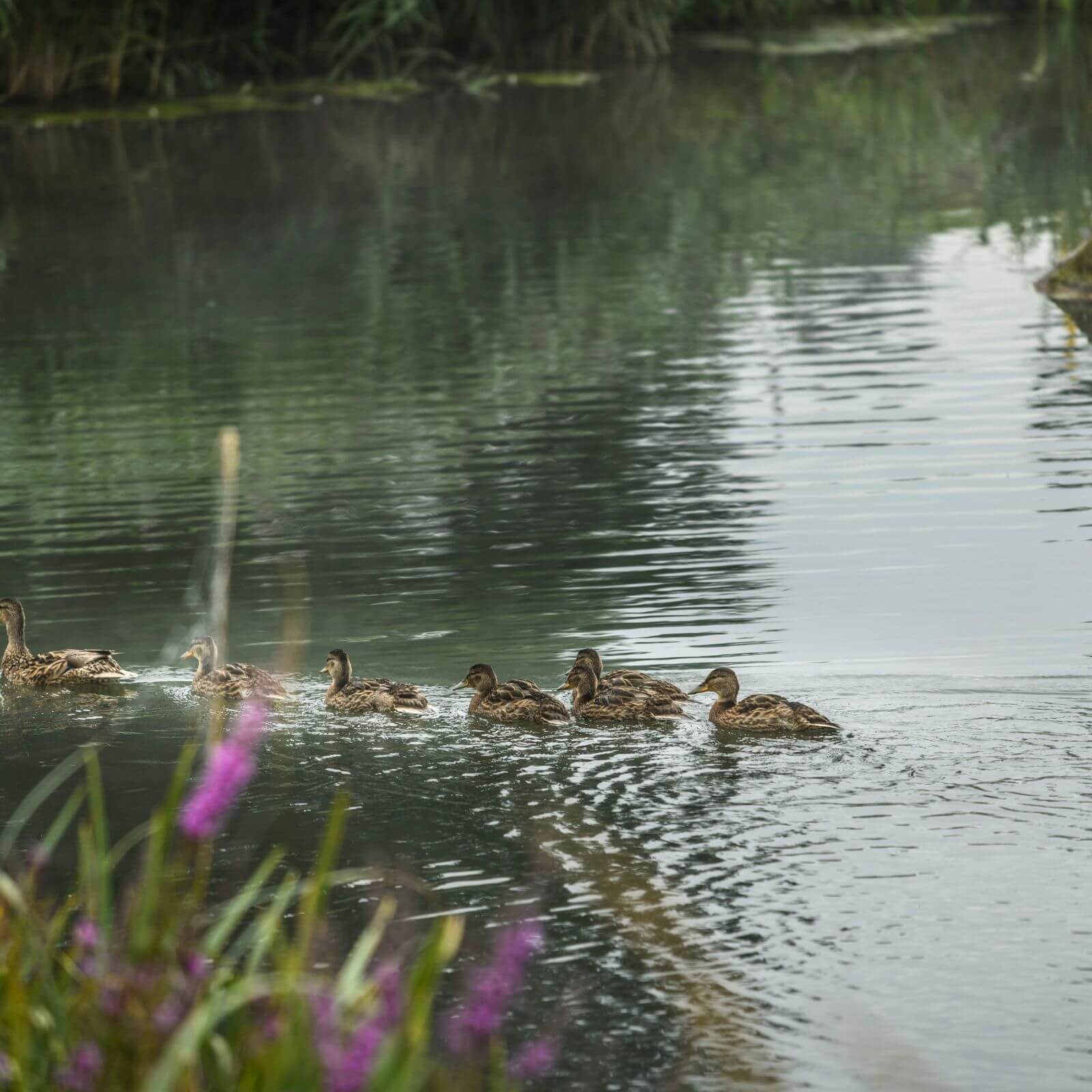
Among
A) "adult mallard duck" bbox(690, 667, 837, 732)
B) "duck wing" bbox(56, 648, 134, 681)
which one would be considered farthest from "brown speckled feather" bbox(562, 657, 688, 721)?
"duck wing" bbox(56, 648, 134, 681)

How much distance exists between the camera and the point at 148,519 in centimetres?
1347

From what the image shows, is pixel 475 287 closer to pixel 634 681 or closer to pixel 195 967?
pixel 634 681

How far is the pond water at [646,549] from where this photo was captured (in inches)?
259

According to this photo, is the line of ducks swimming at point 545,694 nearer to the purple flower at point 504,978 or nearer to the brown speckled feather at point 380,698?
the brown speckled feather at point 380,698

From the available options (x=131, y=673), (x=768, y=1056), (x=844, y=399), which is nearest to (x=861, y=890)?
(x=768, y=1056)

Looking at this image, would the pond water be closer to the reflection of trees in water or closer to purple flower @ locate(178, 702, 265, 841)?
the reflection of trees in water

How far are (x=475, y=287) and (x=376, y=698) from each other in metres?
12.6

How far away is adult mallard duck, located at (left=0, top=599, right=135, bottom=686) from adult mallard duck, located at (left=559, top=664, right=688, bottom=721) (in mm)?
2292

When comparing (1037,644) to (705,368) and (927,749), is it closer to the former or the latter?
(927,749)

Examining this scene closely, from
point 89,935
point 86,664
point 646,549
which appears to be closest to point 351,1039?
point 89,935

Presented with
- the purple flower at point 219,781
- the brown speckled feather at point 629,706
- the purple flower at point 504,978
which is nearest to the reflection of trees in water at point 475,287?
the brown speckled feather at point 629,706

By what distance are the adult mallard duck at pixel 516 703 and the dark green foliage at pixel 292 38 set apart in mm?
28580

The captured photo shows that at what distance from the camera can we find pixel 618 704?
8.70m

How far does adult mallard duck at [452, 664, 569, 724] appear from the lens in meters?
8.79
